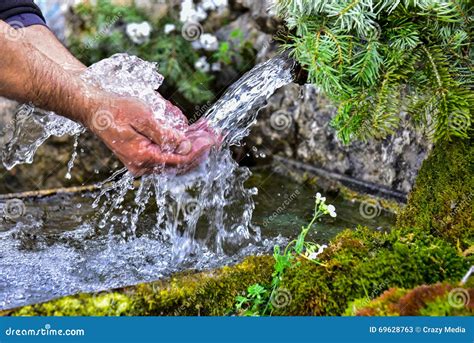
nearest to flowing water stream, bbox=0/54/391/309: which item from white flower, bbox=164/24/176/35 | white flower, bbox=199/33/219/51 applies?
white flower, bbox=199/33/219/51

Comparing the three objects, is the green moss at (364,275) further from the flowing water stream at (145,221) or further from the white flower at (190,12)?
the white flower at (190,12)

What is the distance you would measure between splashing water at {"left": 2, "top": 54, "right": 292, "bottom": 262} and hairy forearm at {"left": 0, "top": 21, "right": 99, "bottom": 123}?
6.1 inches

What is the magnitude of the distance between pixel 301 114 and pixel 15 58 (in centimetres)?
235

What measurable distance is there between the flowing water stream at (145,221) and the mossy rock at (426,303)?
968 millimetres

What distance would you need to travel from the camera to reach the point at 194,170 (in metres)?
2.77

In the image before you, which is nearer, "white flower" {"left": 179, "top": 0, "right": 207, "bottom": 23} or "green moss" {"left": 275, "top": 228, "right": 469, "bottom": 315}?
"green moss" {"left": 275, "top": 228, "right": 469, "bottom": 315}

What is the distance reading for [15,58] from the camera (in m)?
2.40

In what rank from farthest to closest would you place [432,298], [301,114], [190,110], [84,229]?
1. [190,110]
2. [301,114]
3. [84,229]
4. [432,298]

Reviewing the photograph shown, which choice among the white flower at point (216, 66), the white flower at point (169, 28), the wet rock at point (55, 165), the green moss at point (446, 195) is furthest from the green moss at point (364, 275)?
the white flower at point (169, 28)

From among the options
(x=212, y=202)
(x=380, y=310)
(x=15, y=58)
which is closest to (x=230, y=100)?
(x=212, y=202)

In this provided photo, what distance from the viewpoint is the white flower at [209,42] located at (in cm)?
498

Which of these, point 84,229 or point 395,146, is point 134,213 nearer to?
point 84,229

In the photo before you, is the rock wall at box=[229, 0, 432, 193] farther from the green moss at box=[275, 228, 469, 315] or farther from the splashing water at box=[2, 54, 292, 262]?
the green moss at box=[275, 228, 469, 315]

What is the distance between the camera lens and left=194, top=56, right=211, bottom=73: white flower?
4.92 meters
